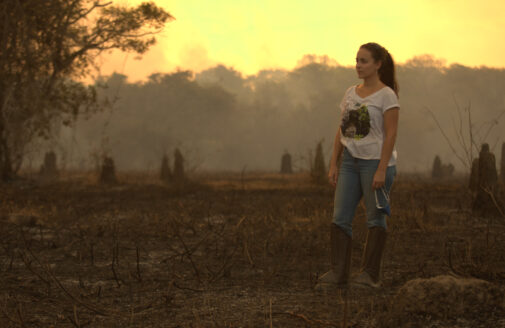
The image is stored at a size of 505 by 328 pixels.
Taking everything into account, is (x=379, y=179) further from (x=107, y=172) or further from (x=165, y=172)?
(x=165, y=172)

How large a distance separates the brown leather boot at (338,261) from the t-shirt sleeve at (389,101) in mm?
1002

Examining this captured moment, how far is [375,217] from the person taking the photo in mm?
4160

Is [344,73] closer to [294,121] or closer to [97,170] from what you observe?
[294,121]

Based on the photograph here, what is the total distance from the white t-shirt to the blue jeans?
9 centimetres

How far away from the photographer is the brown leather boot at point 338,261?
13.7 feet

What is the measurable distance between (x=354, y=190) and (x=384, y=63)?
1.00 meters

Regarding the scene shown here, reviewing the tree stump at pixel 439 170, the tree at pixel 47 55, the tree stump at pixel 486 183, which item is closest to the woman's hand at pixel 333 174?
the tree stump at pixel 486 183

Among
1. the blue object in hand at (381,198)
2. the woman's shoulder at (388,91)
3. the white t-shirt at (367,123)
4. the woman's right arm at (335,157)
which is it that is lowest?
the blue object in hand at (381,198)

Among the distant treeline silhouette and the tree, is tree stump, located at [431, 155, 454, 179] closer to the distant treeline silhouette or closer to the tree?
the tree

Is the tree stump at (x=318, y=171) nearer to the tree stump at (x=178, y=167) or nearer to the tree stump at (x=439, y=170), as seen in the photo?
the tree stump at (x=178, y=167)

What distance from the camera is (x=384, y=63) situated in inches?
162

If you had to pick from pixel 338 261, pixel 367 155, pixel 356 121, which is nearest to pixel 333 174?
pixel 367 155

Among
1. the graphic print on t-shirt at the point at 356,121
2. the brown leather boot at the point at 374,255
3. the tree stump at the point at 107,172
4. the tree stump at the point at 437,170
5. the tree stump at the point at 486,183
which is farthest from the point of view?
the tree stump at the point at 437,170

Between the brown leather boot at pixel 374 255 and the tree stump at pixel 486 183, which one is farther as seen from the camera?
the tree stump at pixel 486 183
